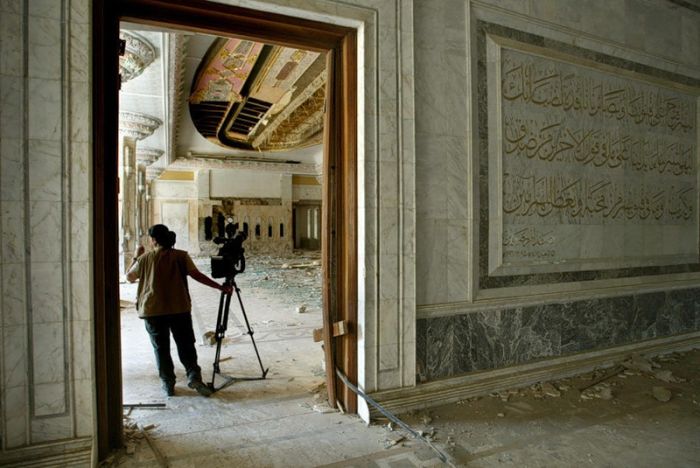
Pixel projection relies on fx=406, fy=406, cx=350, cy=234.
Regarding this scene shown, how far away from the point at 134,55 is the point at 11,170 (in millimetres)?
4077

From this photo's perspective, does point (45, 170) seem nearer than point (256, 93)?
Yes

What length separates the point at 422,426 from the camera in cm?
248

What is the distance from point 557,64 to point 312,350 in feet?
11.0

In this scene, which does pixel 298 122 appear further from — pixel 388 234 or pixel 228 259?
pixel 388 234

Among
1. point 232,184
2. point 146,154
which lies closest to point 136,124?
point 146,154

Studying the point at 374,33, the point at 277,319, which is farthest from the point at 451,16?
the point at 277,319

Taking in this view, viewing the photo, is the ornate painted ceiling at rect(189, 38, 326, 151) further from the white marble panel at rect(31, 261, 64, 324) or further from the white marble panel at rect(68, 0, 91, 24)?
the white marble panel at rect(31, 261, 64, 324)

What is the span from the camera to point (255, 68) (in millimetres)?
7461

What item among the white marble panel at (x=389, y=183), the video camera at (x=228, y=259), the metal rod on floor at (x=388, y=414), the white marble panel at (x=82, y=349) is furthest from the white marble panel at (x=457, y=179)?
the white marble panel at (x=82, y=349)

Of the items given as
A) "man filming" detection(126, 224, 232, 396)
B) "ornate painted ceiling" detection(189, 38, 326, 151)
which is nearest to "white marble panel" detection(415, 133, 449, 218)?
"man filming" detection(126, 224, 232, 396)

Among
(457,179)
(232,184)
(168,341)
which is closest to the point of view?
(457,179)

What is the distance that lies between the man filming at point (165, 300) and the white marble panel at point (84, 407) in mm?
907

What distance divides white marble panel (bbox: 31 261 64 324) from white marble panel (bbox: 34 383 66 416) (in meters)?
0.31

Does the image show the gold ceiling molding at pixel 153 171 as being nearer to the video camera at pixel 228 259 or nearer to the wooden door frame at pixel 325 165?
the video camera at pixel 228 259
